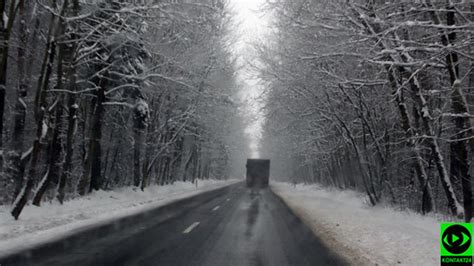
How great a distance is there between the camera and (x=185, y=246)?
841cm

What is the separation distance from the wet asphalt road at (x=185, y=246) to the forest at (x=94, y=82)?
13.2 ft

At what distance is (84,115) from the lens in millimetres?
25188

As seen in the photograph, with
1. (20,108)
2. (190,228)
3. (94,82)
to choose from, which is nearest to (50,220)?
(190,228)

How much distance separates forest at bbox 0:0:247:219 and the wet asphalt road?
4017 millimetres

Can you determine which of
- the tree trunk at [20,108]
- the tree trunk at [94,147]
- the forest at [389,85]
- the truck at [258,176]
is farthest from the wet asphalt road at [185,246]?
the truck at [258,176]

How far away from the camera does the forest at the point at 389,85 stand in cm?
1033

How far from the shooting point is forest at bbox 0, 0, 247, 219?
12.8 m

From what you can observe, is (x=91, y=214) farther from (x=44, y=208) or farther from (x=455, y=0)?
(x=455, y=0)

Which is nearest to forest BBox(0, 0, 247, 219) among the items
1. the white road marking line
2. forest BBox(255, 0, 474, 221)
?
forest BBox(255, 0, 474, 221)

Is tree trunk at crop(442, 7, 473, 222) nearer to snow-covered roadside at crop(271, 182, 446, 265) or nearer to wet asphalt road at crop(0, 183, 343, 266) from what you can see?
snow-covered roadside at crop(271, 182, 446, 265)

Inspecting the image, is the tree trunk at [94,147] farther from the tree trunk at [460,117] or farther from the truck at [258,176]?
the truck at [258,176]

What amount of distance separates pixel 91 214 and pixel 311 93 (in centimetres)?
1142

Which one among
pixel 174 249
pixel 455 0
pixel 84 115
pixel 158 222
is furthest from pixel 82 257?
pixel 84 115

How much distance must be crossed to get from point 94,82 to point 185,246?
15483mm
